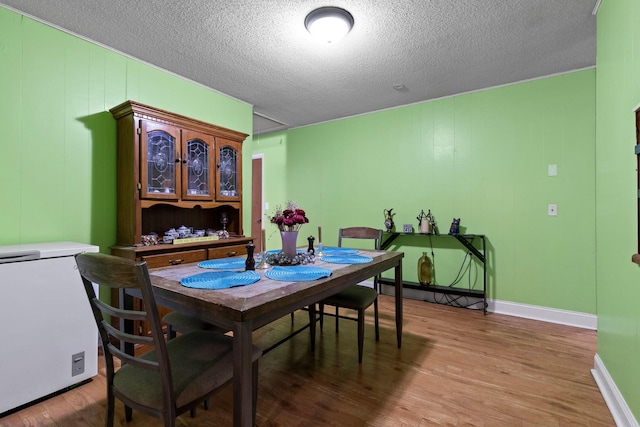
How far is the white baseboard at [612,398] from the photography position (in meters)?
1.45

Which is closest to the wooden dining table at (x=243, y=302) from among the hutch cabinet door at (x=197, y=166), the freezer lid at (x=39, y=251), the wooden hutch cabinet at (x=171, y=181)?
the freezer lid at (x=39, y=251)

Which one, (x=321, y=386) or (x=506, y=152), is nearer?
(x=321, y=386)

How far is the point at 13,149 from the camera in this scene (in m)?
2.07

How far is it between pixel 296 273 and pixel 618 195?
1756 mm

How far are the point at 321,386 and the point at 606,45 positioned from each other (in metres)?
2.68

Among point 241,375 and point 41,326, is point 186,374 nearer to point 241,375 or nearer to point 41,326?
point 241,375

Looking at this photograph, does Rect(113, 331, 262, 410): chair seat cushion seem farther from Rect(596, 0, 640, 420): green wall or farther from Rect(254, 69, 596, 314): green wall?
Rect(254, 69, 596, 314): green wall

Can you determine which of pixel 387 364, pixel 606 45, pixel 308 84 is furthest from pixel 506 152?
pixel 387 364

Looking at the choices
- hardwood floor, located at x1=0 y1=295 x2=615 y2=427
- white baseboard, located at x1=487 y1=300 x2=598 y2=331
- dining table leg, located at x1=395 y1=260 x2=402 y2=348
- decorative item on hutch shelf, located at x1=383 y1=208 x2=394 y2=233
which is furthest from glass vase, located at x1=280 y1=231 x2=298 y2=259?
white baseboard, located at x1=487 y1=300 x2=598 y2=331

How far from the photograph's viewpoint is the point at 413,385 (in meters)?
1.89

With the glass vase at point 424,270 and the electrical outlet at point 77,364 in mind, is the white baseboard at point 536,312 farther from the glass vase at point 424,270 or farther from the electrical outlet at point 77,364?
the electrical outlet at point 77,364

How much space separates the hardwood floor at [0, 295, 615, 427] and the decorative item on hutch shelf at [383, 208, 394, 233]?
4.52 ft

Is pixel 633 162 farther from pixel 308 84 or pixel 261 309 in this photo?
pixel 308 84

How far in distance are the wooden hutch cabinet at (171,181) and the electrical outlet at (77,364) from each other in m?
0.70
